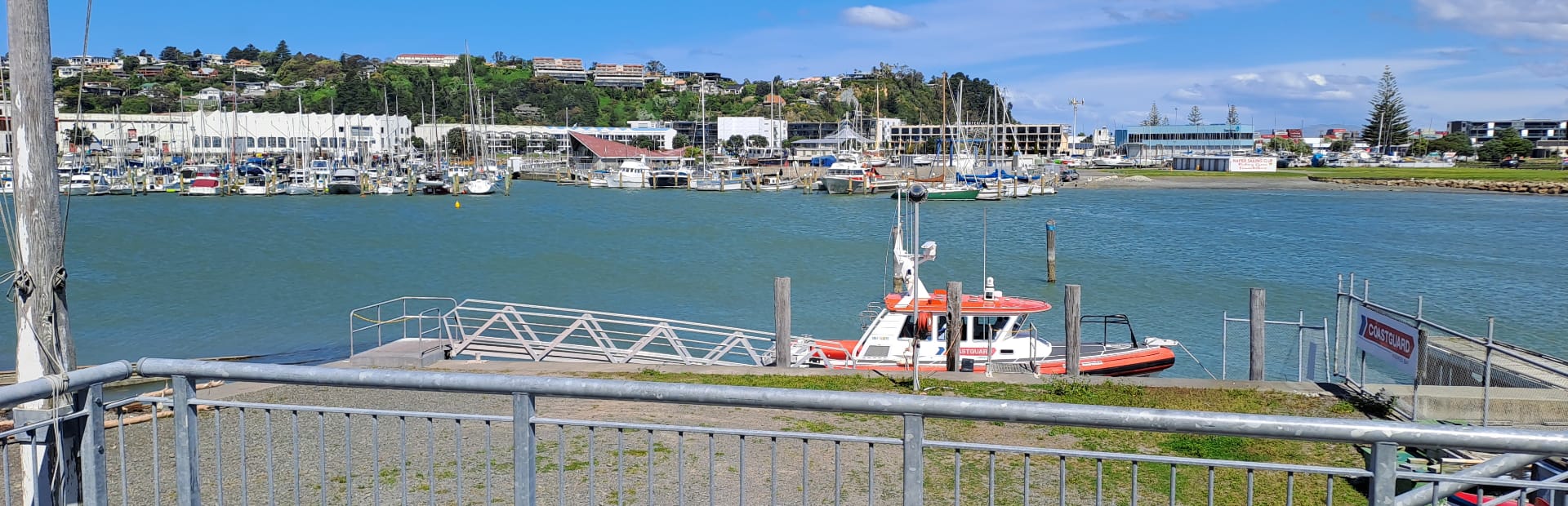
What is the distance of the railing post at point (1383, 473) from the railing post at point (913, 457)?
1617mm

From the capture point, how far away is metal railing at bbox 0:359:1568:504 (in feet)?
13.6

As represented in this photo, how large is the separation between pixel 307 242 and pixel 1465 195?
92.3 m

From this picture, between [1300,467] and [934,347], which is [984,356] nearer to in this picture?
[934,347]

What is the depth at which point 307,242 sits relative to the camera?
53219 millimetres

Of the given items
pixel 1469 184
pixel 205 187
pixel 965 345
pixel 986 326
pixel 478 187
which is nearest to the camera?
pixel 965 345

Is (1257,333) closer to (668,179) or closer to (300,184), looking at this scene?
(300,184)

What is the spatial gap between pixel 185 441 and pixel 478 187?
93.6m

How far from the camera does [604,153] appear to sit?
450ft

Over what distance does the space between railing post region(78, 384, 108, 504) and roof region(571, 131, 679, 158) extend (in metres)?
125

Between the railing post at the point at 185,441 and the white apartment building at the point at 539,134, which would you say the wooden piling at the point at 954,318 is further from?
the white apartment building at the point at 539,134

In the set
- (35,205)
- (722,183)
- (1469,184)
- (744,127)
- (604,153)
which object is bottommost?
(1469,184)

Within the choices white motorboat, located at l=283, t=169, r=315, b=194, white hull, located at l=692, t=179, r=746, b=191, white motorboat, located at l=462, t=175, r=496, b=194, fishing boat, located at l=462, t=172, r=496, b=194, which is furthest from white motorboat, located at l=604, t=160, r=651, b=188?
white motorboat, located at l=283, t=169, r=315, b=194

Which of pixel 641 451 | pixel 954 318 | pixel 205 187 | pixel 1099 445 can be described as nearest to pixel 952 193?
pixel 205 187

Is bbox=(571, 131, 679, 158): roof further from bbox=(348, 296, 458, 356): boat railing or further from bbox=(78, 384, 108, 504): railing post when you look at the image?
bbox=(78, 384, 108, 504): railing post
